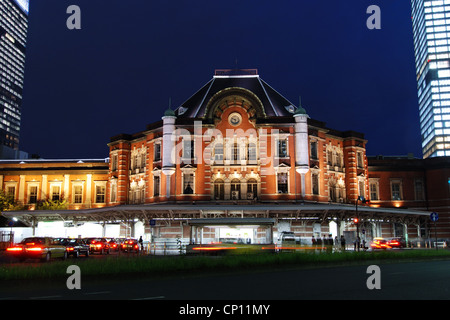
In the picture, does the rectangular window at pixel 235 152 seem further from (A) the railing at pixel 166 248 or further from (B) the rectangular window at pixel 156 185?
(A) the railing at pixel 166 248

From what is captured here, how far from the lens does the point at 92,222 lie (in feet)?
181

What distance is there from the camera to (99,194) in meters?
62.8

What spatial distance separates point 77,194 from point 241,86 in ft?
85.4

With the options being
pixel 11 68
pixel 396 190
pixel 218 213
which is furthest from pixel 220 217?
pixel 11 68

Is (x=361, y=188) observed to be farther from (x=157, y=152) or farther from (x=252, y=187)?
(x=157, y=152)

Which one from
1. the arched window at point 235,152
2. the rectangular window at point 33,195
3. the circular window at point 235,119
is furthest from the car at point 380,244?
the rectangular window at point 33,195

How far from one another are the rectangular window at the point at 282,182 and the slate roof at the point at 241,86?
6901mm

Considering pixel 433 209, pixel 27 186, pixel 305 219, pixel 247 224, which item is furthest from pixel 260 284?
pixel 27 186

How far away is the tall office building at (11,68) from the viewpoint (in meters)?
164

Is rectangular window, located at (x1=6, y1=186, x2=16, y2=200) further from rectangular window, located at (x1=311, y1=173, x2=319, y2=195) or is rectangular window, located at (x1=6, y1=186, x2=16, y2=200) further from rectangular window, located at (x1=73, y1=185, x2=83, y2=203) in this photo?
rectangular window, located at (x1=311, y1=173, x2=319, y2=195)

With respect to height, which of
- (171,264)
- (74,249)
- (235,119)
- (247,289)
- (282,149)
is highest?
(235,119)

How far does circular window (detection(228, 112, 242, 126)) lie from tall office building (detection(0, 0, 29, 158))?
132 meters

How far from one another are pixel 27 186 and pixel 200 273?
167 feet
